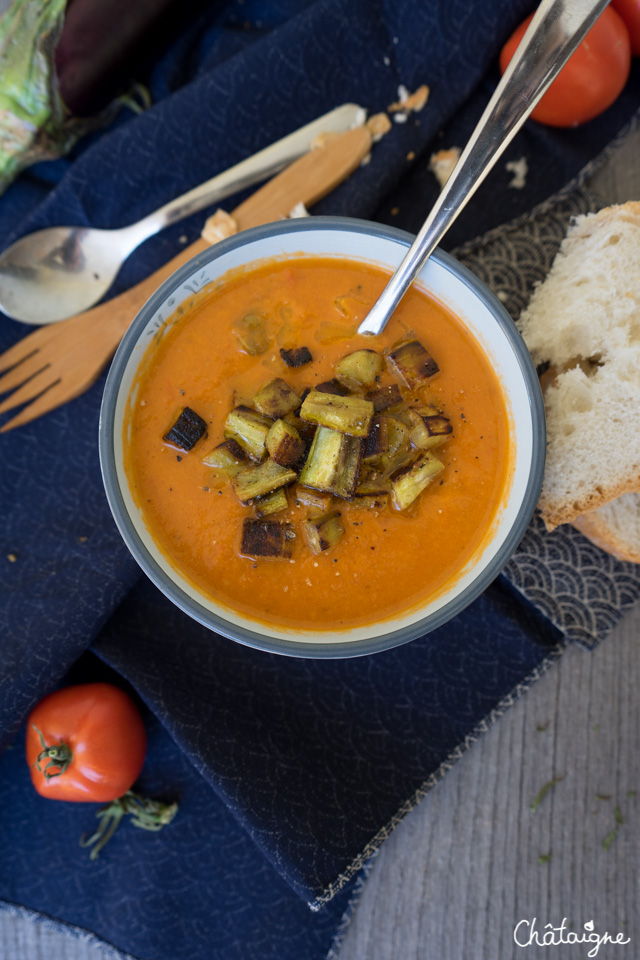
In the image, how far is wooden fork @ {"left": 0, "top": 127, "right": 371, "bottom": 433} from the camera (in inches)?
95.1

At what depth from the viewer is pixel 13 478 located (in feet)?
8.05

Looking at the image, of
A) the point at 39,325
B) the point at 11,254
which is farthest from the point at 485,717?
the point at 11,254

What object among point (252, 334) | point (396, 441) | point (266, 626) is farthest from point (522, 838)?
point (252, 334)

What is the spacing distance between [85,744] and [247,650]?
2.11 feet

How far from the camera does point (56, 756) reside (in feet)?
7.72

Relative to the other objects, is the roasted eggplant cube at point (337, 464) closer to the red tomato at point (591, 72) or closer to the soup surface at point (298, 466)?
the soup surface at point (298, 466)

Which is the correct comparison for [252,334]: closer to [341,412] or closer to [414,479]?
[341,412]

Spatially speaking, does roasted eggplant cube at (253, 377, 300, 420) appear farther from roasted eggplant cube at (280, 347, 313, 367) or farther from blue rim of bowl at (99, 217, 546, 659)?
blue rim of bowl at (99, 217, 546, 659)

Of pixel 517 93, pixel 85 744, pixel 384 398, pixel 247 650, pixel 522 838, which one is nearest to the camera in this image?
pixel 517 93

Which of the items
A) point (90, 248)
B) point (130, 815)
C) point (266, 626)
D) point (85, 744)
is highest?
point (90, 248)

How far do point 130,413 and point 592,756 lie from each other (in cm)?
213

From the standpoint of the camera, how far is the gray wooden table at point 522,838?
252 centimetres

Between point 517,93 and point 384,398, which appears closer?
point 517,93

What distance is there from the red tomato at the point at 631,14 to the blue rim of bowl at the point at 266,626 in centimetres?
136
